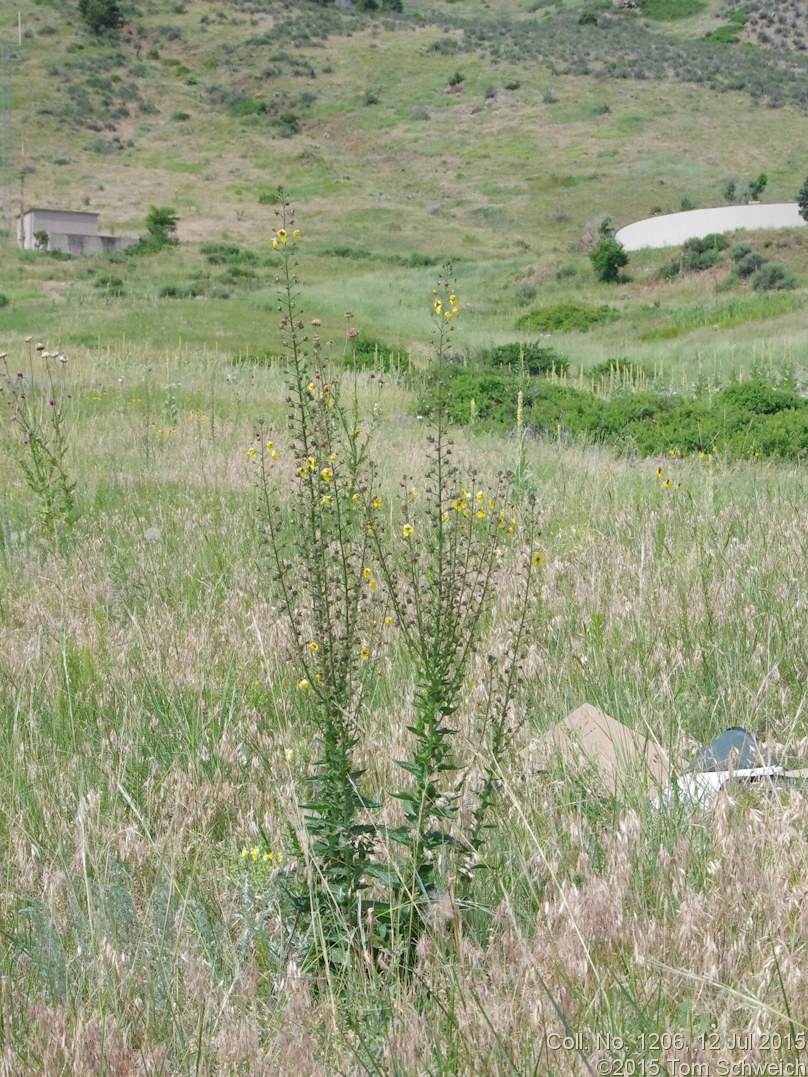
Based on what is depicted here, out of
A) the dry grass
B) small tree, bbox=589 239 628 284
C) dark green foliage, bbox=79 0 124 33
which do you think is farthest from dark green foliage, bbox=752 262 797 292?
dark green foliage, bbox=79 0 124 33

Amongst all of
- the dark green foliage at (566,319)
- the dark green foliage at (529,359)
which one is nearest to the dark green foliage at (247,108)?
the dark green foliage at (566,319)

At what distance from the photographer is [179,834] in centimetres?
182

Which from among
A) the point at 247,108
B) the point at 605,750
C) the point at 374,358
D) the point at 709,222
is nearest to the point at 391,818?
the point at 605,750

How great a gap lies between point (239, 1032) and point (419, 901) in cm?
37

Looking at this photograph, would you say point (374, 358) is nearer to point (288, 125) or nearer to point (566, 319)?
point (566, 319)

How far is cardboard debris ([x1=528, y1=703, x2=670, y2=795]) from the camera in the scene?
1956 millimetres

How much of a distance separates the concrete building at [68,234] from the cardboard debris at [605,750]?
45.0m

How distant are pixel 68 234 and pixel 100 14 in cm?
4325

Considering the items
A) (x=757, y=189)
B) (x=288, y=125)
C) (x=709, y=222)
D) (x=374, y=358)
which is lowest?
(x=374, y=358)

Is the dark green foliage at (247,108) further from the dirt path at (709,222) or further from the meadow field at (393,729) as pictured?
the meadow field at (393,729)

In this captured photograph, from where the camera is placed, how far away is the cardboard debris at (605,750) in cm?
196

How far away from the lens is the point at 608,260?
32875mm

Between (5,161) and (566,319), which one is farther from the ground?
(5,161)

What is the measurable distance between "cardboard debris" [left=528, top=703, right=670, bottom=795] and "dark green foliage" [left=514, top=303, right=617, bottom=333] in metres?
24.6
